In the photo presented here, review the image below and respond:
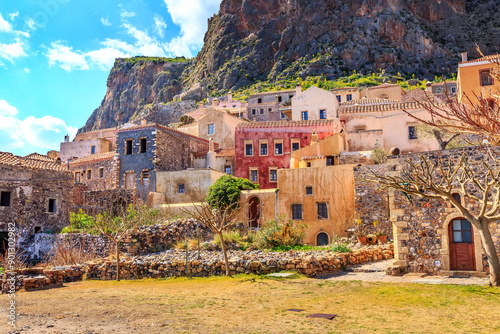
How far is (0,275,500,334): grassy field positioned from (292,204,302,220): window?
12.8 meters

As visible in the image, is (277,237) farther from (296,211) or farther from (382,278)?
(296,211)

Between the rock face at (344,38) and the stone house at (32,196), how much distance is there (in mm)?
74233

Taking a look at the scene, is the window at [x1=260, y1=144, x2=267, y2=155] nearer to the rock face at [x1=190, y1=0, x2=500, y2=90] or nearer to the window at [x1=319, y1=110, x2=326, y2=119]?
the window at [x1=319, y1=110, x2=326, y2=119]

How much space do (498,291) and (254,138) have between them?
27.8 meters

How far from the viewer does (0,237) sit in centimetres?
2683

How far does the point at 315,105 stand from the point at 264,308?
35.8 meters

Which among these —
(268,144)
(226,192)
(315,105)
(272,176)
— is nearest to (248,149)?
(268,144)

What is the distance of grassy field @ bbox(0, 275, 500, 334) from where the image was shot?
934 cm

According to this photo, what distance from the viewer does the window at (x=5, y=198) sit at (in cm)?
2719

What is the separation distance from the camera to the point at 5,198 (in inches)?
1080

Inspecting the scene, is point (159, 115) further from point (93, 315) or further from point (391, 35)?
point (93, 315)

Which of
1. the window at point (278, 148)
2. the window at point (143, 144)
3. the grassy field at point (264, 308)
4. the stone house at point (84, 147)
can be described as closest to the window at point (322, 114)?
the window at point (278, 148)

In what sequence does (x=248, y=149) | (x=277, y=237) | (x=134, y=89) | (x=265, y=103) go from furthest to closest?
1. (x=134, y=89)
2. (x=265, y=103)
3. (x=248, y=149)
4. (x=277, y=237)

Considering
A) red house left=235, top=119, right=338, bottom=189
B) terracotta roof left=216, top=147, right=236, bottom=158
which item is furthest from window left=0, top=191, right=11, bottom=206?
terracotta roof left=216, top=147, right=236, bottom=158
